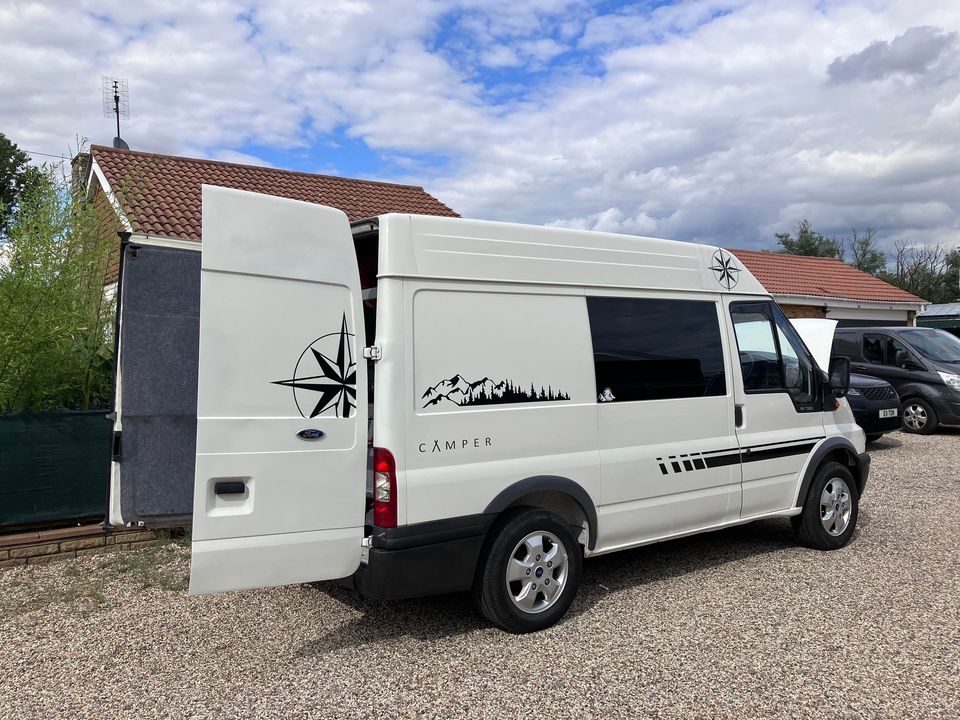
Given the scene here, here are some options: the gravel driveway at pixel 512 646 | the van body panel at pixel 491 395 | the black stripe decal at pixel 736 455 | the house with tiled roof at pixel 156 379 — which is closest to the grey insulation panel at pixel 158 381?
the house with tiled roof at pixel 156 379

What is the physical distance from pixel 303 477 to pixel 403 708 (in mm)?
1174

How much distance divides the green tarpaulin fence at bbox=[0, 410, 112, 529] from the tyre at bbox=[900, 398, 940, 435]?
1181 cm

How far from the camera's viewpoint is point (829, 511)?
6160 millimetres

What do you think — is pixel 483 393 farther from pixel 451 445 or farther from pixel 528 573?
pixel 528 573

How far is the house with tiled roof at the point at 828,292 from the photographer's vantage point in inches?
889

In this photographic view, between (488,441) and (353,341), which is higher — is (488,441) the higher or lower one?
the lower one

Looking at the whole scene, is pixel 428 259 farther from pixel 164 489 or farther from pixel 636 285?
pixel 164 489

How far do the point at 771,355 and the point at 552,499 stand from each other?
2.23m

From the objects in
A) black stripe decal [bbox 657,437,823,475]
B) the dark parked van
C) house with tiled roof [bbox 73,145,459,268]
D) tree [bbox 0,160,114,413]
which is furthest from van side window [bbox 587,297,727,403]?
the dark parked van

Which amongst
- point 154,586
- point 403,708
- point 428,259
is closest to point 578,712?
point 403,708

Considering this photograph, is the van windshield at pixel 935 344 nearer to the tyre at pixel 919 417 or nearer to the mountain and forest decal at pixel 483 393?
the tyre at pixel 919 417

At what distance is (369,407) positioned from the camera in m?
4.30

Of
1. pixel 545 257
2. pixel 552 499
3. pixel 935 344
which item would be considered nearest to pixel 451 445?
pixel 552 499

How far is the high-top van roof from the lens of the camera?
4082 mm
